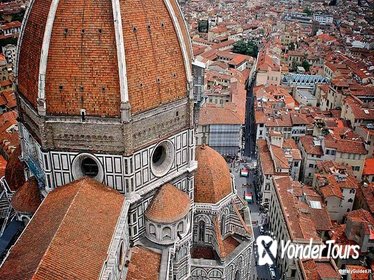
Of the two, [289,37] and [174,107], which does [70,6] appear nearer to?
[174,107]

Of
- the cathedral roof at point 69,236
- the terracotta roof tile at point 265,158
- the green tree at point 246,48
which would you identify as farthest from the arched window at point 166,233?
the green tree at point 246,48

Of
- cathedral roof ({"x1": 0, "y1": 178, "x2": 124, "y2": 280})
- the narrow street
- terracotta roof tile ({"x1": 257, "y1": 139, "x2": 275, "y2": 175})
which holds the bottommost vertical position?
the narrow street

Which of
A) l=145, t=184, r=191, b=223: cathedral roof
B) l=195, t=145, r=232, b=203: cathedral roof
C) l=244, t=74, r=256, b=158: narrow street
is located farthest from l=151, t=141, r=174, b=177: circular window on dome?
l=244, t=74, r=256, b=158: narrow street

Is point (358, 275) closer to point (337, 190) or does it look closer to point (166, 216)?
point (337, 190)

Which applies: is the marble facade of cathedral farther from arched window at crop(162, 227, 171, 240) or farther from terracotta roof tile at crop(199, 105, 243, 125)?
terracotta roof tile at crop(199, 105, 243, 125)

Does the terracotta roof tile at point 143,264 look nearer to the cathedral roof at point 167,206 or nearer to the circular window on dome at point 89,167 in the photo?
the cathedral roof at point 167,206

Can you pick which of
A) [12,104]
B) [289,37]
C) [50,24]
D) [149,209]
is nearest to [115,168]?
[149,209]

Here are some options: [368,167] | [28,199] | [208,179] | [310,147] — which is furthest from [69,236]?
[368,167]
